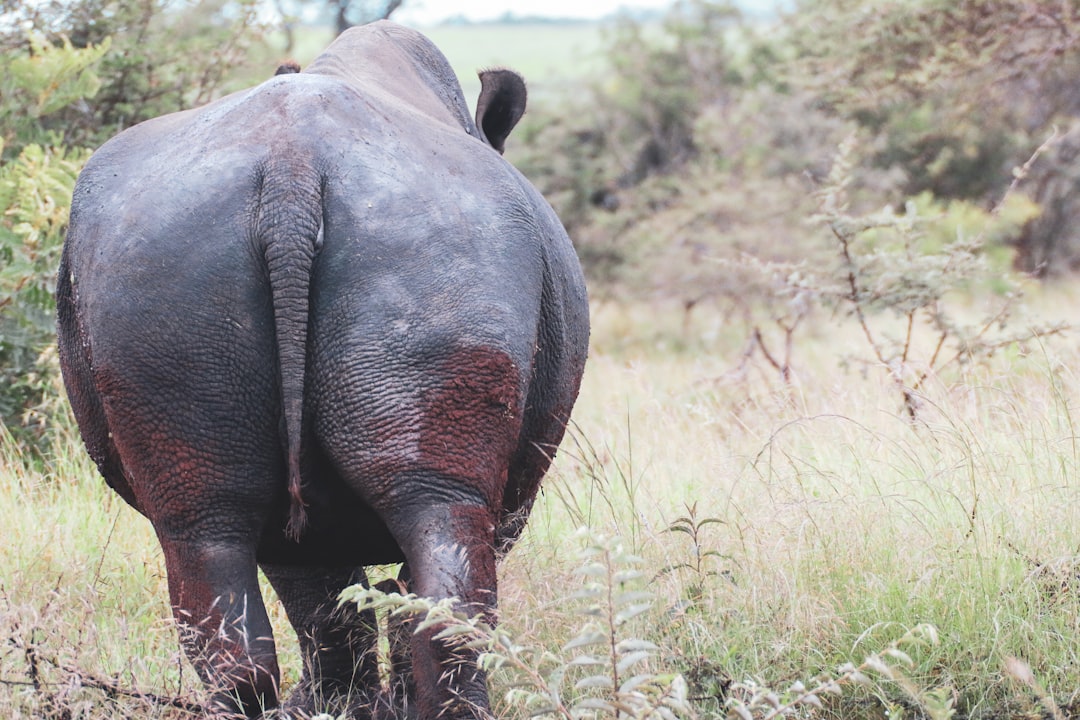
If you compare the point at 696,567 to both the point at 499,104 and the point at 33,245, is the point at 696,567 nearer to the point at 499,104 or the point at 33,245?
the point at 499,104

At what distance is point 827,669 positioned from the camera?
10.8ft

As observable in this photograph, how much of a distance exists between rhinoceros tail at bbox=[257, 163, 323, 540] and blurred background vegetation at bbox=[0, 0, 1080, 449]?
12.1 ft

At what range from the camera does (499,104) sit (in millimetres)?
4363

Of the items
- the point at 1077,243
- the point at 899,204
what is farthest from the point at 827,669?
the point at 1077,243

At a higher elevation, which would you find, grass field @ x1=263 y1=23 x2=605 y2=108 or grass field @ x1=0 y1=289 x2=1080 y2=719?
grass field @ x1=0 y1=289 x2=1080 y2=719

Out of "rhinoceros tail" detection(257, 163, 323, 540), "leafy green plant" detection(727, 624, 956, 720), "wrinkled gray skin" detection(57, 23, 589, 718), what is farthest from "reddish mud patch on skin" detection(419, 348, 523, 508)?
"leafy green plant" detection(727, 624, 956, 720)

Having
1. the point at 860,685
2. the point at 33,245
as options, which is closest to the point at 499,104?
the point at 860,685

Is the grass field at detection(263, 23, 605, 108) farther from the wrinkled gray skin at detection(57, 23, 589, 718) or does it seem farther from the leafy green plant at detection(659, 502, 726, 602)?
the wrinkled gray skin at detection(57, 23, 589, 718)

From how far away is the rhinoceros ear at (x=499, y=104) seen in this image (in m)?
4.30

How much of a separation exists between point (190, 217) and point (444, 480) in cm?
78

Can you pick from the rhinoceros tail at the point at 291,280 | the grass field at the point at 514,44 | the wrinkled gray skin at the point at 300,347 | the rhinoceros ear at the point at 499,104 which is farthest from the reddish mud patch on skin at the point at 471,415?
the grass field at the point at 514,44

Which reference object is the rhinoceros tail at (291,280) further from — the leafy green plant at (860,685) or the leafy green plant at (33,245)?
the leafy green plant at (33,245)

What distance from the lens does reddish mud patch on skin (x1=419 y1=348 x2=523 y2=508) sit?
268cm

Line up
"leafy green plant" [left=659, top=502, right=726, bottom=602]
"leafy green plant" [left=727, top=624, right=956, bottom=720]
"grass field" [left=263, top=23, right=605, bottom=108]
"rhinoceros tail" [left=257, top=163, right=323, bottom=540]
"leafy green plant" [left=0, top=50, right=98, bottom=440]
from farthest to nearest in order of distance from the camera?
"grass field" [left=263, top=23, right=605, bottom=108] < "leafy green plant" [left=0, top=50, right=98, bottom=440] < "leafy green plant" [left=659, top=502, right=726, bottom=602] < "rhinoceros tail" [left=257, top=163, right=323, bottom=540] < "leafy green plant" [left=727, top=624, right=956, bottom=720]
